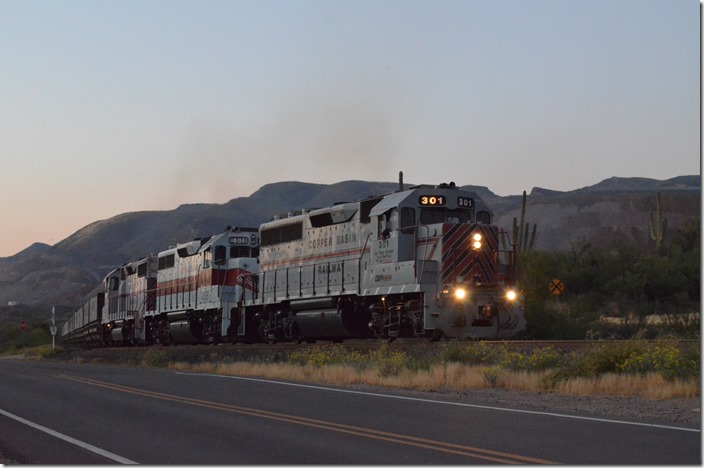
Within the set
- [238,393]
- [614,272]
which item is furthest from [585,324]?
[238,393]

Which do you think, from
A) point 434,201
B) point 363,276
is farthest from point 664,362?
point 363,276

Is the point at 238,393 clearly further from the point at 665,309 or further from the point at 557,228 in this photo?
the point at 557,228

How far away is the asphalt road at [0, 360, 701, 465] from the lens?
10.4 m

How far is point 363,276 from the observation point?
98.1ft

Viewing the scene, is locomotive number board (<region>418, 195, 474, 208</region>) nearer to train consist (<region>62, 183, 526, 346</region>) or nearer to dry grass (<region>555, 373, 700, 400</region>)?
train consist (<region>62, 183, 526, 346</region>)

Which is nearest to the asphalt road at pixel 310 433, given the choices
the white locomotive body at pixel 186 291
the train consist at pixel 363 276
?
the train consist at pixel 363 276

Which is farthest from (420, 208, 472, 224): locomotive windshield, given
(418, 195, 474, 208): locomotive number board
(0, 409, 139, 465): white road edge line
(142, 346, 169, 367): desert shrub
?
(0, 409, 139, 465): white road edge line

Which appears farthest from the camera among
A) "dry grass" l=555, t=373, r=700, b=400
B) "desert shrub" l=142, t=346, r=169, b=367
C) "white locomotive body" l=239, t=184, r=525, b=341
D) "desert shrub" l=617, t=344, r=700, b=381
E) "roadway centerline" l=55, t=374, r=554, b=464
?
"desert shrub" l=142, t=346, r=169, b=367

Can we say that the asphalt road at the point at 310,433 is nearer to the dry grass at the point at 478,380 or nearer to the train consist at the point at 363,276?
the dry grass at the point at 478,380

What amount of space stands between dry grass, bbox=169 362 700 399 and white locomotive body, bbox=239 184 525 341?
3860 millimetres

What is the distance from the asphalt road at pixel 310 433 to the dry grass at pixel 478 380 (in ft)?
8.21

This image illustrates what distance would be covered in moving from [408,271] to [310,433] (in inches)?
618

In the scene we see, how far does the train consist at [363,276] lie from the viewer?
27.3 m

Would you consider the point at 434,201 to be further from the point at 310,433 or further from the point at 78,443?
the point at 78,443
